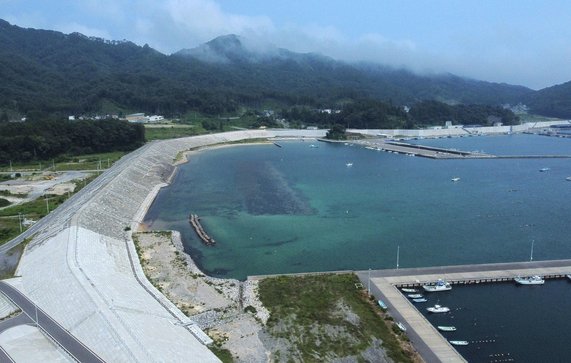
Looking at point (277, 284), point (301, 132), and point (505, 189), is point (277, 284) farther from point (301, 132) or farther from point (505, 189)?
point (301, 132)

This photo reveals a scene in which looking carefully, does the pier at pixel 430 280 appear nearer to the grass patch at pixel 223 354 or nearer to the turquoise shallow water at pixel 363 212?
the turquoise shallow water at pixel 363 212

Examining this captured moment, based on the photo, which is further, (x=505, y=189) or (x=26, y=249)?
(x=505, y=189)

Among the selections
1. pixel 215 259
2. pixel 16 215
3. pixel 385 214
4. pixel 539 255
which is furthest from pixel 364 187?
pixel 16 215

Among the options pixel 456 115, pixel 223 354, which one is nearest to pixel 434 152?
pixel 456 115

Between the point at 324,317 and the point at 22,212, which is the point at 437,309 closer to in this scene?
the point at 324,317

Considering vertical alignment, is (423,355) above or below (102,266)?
below

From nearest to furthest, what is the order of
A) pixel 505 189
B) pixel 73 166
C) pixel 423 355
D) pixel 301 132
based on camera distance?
1. pixel 423 355
2. pixel 505 189
3. pixel 73 166
4. pixel 301 132

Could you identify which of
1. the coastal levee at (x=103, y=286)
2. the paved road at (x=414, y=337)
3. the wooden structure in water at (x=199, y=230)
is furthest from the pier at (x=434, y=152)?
the paved road at (x=414, y=337)

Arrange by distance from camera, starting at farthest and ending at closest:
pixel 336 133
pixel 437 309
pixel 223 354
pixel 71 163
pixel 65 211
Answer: pixel 336 133 < pixel 71 163 < pixel 65 211 < pixel 437 309 < pixel 223 354
